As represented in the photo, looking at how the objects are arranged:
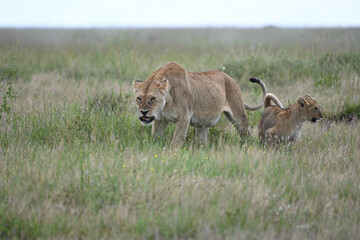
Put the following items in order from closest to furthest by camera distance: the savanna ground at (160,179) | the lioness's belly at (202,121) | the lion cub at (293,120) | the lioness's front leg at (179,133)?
1. the savanna ground at (160,179)
2. the lioness's front leg at (179,133)
3. the lion cub at (293,120)
4. the lioness's belly at (202,121)

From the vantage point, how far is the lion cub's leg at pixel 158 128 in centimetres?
721

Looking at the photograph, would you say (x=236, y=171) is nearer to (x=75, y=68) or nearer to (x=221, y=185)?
(x=221, y=185)

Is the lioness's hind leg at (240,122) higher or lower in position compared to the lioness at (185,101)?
lower

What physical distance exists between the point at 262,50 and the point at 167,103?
337 inches

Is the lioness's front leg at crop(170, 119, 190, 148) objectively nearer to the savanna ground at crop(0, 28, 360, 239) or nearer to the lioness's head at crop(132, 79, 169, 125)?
the savanna ground at crop(0, 28, 360, 239)

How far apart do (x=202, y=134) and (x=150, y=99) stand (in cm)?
161

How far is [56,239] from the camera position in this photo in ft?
13.1

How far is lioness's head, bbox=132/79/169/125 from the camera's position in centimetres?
650

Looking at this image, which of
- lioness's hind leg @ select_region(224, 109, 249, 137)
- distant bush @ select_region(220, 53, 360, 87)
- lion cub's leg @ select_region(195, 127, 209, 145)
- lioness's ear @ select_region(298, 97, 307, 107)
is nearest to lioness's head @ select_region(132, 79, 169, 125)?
lion cub's leg @ select_region(195, 127, 209, 145)

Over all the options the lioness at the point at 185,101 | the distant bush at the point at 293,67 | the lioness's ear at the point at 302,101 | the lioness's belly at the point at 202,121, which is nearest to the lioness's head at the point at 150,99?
the lioness at the point at 185,101

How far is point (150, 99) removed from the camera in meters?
6.51

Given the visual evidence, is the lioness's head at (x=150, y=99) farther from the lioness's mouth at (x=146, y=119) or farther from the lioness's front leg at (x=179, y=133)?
the lioness's front leg at (x=179, y=133)

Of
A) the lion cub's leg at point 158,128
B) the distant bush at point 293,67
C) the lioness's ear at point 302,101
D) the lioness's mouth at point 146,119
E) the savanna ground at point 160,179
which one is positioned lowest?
the savanna ground at point 160,179

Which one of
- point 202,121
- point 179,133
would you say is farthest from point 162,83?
point 202,121
